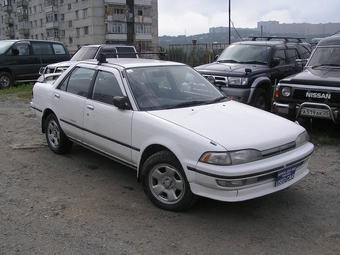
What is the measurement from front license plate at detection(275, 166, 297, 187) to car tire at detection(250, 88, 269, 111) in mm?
4413

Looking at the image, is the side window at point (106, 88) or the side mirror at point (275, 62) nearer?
the side window at point (106, 88)

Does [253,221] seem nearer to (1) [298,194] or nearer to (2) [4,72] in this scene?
(1) [298,194]

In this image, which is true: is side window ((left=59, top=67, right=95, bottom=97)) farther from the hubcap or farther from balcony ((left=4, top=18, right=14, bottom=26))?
balcony ((left=4, top=18, right=14, bottom=26))

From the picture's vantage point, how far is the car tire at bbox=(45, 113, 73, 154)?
18.8 ft

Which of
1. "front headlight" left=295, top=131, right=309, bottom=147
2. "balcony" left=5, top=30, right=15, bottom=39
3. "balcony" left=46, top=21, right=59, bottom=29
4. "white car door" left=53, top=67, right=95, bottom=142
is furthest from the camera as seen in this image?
"balcony" left=5, top=30, right=15, bottom=39

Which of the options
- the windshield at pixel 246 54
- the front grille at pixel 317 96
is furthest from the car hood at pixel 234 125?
the windshield at pixel 246 54

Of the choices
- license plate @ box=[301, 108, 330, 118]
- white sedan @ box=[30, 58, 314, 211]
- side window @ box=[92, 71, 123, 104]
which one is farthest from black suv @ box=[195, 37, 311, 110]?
side window @ box=[92, 71, 123, 104]

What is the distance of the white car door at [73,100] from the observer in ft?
16.8

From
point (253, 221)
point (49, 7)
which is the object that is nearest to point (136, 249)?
point (253, 221)

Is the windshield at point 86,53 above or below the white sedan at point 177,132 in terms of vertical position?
above

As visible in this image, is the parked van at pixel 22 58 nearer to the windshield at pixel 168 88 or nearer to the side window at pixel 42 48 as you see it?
the side window at pixel 42 48

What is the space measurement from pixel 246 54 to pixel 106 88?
5.58 metres

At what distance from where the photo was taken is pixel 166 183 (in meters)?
3.92

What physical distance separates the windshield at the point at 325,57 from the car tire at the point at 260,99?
1201 mm
